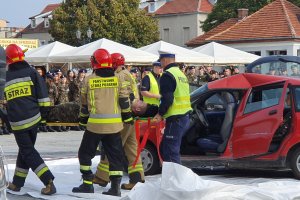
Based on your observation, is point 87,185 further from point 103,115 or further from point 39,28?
point 39,28

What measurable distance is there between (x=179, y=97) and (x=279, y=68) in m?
3.33

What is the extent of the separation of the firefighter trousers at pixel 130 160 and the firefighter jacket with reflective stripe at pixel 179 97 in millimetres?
642

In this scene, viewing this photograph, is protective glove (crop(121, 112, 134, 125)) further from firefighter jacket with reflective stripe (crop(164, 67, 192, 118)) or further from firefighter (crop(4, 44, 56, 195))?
firefighter (crop(4, 44, 56, 195))

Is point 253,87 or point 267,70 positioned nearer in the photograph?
point 253,87

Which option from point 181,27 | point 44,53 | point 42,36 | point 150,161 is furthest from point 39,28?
point 150,161

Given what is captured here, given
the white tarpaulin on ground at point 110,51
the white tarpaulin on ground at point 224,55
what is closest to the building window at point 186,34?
the white tarpaulin on ground at point 224,55

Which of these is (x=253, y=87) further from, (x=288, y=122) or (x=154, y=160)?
(x=154, y=160)

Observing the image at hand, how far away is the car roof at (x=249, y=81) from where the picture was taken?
10.8 meters

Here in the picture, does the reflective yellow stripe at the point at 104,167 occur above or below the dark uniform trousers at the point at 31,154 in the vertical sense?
below

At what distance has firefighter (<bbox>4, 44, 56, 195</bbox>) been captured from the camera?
950 centimetres

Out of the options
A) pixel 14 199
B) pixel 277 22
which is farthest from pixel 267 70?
pixel 277 22

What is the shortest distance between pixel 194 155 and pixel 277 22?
4488cm

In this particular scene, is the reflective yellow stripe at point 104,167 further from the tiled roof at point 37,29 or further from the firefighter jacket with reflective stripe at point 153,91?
the tiled roof at point 37,29

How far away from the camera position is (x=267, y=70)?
12789mm
